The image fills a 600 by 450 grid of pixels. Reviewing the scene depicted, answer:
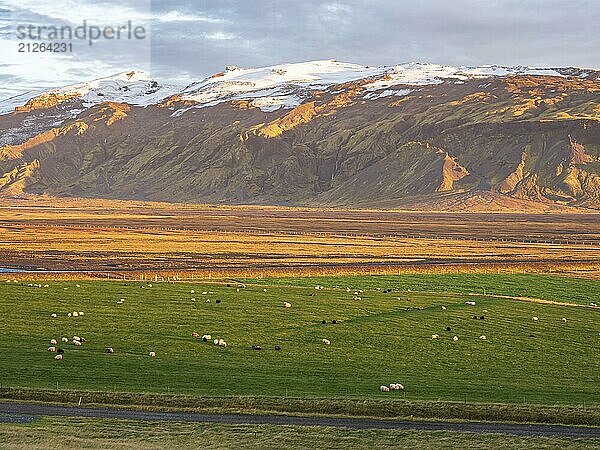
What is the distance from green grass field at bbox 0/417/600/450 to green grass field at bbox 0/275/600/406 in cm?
440

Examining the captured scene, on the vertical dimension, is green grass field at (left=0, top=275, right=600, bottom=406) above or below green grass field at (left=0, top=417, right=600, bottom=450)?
below

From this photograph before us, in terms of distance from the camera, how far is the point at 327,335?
39.5 m

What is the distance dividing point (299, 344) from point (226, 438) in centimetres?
1456

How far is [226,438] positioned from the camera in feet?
75.5

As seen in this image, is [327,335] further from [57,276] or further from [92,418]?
[57,276]

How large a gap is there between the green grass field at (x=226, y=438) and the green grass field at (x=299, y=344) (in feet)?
14.4

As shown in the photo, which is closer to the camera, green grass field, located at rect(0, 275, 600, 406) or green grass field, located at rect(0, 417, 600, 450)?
green grass field, located at rect(0, 417, 600, 450)

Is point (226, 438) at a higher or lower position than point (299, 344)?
higher

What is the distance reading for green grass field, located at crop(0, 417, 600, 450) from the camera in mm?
22016

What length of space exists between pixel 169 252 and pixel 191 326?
58221 mm

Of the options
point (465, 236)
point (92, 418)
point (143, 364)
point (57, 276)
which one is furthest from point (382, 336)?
point (465, 236)

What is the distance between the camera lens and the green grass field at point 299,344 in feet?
98.7

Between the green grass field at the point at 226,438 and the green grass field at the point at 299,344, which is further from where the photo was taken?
the green grass field at the point at 299,344

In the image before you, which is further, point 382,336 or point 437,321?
point 437,321
